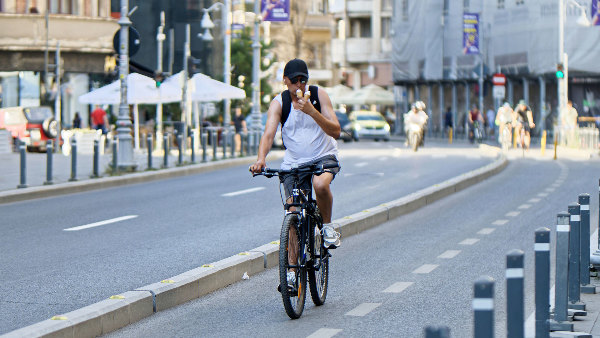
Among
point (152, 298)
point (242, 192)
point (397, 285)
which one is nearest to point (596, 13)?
point (242, 192)

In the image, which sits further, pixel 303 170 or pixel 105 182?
pixel 105 182

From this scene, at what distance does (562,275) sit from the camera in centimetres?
761

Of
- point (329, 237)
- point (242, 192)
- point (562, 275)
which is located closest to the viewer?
point (562, 275)

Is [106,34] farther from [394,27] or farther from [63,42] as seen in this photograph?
[394,27]

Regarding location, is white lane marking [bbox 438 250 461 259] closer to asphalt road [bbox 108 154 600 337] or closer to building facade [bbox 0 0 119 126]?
asphalt road [bbox 108 154 600 337]

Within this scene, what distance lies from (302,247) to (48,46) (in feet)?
140

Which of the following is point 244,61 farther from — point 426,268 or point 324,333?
point 324,333

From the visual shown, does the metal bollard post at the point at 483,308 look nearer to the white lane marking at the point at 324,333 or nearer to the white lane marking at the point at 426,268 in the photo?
the white lane marking at the point at 324,333

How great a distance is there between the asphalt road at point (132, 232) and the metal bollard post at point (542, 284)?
3401 mm

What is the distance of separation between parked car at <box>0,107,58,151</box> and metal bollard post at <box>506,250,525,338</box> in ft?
120

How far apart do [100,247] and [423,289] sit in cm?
422

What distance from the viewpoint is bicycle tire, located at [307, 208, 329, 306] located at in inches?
352

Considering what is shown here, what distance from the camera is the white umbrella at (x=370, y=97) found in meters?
87.1

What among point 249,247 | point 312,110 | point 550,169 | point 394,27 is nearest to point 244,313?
point 312,110
